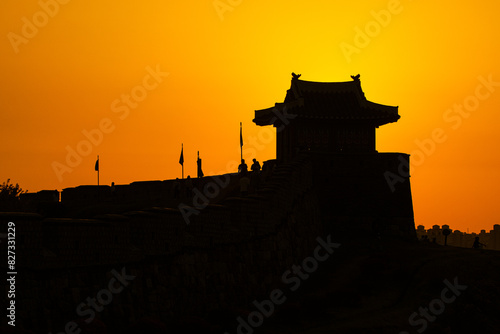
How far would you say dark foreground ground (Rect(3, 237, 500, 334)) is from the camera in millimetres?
34603

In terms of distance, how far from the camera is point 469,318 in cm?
3941

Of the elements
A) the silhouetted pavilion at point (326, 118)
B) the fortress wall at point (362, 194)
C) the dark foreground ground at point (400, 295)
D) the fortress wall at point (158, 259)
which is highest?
the silhouetted pavilion at point (326, 118)

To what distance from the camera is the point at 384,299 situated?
4188cm

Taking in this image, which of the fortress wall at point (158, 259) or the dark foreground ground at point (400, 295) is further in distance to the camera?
the dark foreground ground at point (400, 295)

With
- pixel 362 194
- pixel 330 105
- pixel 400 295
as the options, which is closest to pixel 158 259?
pixel 400 295

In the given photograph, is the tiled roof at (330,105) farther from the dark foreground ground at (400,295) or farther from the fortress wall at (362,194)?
the dark foreground ground at (400,295)

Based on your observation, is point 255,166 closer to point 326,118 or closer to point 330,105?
point 326,118

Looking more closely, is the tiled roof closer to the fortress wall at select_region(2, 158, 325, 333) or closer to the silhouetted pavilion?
the silhouetted pavilion

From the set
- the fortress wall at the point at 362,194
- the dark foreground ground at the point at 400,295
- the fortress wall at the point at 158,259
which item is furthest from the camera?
the fortress wall at the point at 362,194

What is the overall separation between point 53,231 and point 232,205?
13085mm

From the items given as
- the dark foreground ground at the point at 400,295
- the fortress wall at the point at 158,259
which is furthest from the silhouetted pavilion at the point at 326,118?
the fortress wall at the point at 158,259

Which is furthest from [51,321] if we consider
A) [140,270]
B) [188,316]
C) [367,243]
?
[367,243]

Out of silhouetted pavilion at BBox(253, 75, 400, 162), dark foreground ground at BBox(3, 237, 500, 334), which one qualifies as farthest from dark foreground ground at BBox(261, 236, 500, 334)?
silhouetted pavilion at BBox(253, 75, 400, 162)

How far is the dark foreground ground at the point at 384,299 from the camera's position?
34.6 meters
